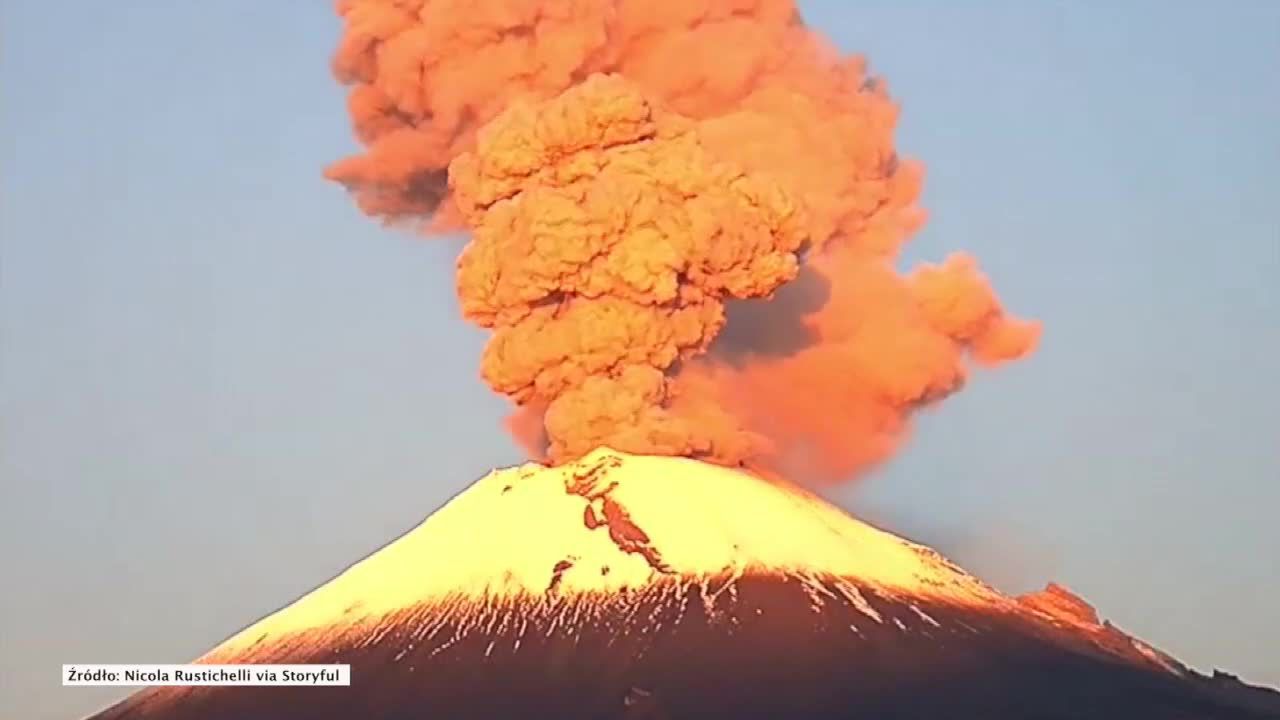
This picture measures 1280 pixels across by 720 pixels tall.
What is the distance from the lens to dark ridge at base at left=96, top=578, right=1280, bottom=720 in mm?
83375

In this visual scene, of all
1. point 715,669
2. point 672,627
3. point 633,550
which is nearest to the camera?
point 715,669

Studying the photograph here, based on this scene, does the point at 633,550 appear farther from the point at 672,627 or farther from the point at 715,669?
the point at 715,669

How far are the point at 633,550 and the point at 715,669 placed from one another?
724 cm

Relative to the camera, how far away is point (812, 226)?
91500 millimetres

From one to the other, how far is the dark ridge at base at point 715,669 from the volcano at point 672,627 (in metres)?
0.07

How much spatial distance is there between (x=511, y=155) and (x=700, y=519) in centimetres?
1052

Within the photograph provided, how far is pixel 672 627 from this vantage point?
87250 millimetres

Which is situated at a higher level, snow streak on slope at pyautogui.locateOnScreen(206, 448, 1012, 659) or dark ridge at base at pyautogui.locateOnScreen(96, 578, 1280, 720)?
snow streak on slope at pyautogui.locateOnScreen(206, 448, 1012, 659)

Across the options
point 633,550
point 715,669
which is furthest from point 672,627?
point 633,550

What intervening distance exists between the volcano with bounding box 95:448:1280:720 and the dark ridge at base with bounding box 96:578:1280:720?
0.07 meters

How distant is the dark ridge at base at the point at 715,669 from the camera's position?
8338cm

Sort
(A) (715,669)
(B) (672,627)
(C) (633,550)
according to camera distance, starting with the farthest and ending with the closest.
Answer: (C) (633,550)
(B) (672,627)
(A) (715,669)

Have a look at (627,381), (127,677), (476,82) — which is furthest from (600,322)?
(127,677)

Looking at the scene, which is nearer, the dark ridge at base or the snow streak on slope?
the dark ridge at base
